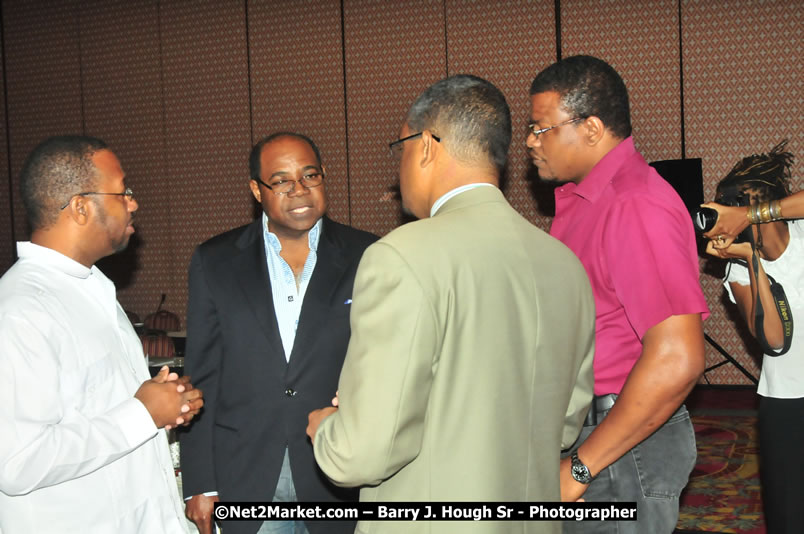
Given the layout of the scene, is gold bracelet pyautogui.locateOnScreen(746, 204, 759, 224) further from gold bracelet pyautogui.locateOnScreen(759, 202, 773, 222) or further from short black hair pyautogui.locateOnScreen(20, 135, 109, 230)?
short black hair pyautogui.locateOnScreen(20, 135, 109, 230)

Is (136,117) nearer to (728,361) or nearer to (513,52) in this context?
(513,52)

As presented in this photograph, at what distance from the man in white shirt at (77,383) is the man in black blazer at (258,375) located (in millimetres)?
282

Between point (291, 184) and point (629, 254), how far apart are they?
1162 millimetres

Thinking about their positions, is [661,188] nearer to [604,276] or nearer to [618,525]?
[604,276]

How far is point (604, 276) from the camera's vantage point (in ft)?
5.68

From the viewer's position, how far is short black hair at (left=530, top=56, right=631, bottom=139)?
5.89ft

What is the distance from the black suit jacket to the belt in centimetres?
81

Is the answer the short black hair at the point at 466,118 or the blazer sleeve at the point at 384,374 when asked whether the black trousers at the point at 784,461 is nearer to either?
the short black hair at the point at 466,118

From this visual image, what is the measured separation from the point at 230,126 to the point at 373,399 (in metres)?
7.06

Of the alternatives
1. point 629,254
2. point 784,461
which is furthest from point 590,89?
point 784,461

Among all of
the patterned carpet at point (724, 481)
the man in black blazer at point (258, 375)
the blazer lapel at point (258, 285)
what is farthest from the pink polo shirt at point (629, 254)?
the patterned carpet at point (724, 481)

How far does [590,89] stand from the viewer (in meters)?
1.79

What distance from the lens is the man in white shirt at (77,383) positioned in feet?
4.96

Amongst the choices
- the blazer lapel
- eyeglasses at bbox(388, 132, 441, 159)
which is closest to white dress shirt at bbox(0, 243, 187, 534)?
the blazer lapel
